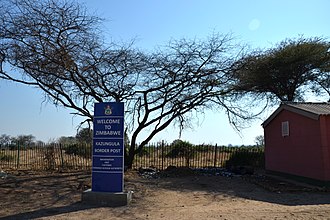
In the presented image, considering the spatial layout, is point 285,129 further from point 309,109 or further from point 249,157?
point 249,157

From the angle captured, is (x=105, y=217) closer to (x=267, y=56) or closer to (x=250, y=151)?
(x=250, y=151)

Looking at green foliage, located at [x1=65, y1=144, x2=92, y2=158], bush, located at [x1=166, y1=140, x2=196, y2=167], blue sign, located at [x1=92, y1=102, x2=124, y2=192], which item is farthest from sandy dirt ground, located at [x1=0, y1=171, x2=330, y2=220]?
green foliage, located at [x1=65, y1=144, x2=92, y2=158]

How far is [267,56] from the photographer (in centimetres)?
2355

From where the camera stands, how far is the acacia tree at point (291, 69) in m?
22.9

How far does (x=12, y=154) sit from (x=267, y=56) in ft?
64.5

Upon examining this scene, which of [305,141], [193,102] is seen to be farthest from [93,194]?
[193,102]

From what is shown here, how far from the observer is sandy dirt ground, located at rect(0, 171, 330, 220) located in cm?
812

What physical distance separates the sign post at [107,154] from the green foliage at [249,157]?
13752 millimetres

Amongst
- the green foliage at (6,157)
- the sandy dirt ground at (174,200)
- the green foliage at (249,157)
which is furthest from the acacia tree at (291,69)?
the green foliage at (6,157)

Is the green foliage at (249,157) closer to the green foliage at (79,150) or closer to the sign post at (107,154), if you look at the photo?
the green foliage at (79,150)

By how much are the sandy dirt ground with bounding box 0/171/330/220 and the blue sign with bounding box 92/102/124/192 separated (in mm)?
803

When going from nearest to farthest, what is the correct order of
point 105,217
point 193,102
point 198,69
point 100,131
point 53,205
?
point 105,217, point 53,205, point 100,131, point 198,69, point 193,102

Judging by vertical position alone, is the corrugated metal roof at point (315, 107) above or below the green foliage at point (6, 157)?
above

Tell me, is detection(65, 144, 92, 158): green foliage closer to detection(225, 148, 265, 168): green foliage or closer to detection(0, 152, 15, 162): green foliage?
detection(0, 152, 15, 162): green foliage
